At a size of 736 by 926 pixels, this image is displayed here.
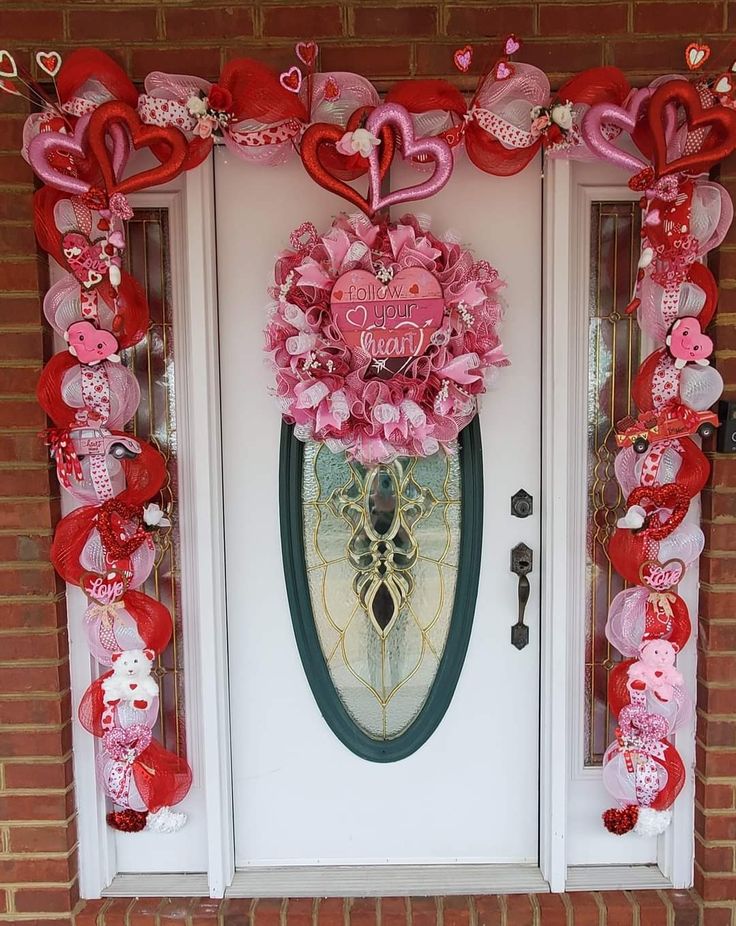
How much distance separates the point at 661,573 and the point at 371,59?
157 cm

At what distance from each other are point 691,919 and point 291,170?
2415 mm

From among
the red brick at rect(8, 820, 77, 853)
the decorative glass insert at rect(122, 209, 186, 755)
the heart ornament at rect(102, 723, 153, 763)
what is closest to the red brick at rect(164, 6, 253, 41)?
the decorative glass insert at rect(122, 209, 186, 755)

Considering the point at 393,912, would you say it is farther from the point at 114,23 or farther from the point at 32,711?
the point at 114,23

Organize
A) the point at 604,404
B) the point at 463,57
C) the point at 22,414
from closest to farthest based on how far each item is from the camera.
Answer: the point at 463,57
the point at 22,414
the point at 604,404

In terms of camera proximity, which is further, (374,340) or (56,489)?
(56,489)

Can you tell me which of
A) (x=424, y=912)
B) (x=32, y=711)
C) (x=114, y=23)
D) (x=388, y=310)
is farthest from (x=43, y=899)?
(x=114, y=23)

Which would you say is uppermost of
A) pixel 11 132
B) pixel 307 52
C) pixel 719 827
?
pixel 307 52

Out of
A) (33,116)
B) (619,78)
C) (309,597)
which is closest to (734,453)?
(619,78)

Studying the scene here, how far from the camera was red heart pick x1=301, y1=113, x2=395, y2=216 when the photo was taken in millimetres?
1646

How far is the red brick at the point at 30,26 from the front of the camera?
68.7 inches

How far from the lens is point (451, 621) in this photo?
6.53ft

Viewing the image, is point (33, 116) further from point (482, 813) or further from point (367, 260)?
point (482, 813)

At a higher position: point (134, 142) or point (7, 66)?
point (7, 66)

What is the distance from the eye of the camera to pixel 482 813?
2.03 metres
